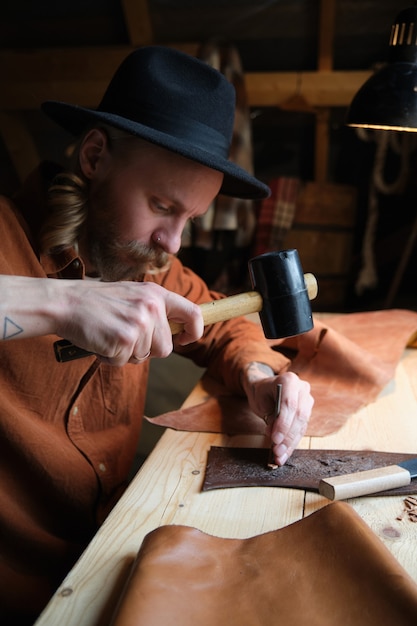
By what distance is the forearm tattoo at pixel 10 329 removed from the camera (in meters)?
1.04

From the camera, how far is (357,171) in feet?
16.0

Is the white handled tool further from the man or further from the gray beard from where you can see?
the gray beard

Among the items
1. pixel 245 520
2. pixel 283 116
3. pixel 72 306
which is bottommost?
pixel 283 116

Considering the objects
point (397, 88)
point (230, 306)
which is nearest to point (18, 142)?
point (397, 88)

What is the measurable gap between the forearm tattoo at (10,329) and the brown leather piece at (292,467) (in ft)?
1.73

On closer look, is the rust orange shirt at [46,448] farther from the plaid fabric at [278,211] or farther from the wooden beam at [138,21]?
the plaid fabric at [278,211]

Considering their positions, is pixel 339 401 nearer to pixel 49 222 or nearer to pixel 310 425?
pixel 310 425

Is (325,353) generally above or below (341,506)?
below

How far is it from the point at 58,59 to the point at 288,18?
5.61 ft

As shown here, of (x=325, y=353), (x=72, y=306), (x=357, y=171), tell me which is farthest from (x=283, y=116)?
(x=72, y=306)

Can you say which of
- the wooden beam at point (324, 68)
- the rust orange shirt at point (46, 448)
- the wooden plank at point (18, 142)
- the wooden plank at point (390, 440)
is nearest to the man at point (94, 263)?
the rust orange shirt at point (46, 448)

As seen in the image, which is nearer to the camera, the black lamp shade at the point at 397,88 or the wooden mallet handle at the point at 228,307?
the wooden mallet handle at the point at 228,307

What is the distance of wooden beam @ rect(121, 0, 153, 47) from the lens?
3898 mm

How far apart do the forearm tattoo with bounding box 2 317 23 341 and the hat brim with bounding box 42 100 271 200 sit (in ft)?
2.03
